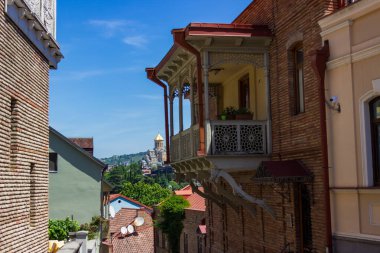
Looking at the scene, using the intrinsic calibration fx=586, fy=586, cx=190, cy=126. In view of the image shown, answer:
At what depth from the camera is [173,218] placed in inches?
1227

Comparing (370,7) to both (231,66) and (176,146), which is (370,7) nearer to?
(231,66)

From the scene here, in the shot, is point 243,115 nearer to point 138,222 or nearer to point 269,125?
point 269,125

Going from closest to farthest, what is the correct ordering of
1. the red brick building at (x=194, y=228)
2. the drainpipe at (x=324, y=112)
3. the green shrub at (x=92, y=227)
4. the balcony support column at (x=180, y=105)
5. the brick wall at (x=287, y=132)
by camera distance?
1. the drainpipe at (x=324, y=112)
2. the brick wall at (x=287, y=132)
3. the balcony support column at (x=180, y=105)
4. the red brick building at (x=194, y=228)
5. the green shrub at (x=92, y=227)

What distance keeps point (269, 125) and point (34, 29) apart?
6.25 meters

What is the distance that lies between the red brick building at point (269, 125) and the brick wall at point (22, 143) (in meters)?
3.78

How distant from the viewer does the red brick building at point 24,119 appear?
10766 millimetres

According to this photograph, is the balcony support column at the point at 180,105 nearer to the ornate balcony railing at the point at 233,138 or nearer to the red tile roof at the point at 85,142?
the ornate balcony railing at the point at 233,138

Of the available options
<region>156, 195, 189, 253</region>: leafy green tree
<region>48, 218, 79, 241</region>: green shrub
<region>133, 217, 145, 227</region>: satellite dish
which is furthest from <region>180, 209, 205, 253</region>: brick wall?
<region>133, 217, 145, 227</region>: satellite dish

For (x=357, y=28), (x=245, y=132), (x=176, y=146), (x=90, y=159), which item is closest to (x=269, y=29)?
(x=245, y=132)

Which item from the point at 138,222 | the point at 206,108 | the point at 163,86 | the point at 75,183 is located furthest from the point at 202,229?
the point at 138,222

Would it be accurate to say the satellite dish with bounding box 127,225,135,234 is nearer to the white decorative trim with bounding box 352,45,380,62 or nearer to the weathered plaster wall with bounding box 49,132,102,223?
the weathered plaster wall with bounding box 49,132,102,223

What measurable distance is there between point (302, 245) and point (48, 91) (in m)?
7.22

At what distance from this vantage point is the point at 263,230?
52.1 ft

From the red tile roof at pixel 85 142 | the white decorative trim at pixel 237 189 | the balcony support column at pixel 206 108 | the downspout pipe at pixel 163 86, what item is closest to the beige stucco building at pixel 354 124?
the white decorative trim at pixel 237 189
